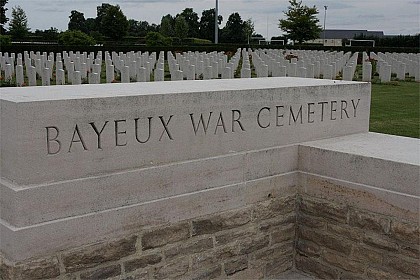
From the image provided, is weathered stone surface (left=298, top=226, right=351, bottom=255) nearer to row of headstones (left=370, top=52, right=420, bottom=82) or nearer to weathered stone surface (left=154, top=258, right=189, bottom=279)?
weathered stone surface (left=154, top=258, right=189, bottom=279)

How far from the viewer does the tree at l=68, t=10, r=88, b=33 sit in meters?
52.0

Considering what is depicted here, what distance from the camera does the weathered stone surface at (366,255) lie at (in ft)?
12.2

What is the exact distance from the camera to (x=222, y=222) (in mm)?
3715

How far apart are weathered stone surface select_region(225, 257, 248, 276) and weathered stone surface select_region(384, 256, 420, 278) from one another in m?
0.96

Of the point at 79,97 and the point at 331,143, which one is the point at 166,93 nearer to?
the point at 79,97

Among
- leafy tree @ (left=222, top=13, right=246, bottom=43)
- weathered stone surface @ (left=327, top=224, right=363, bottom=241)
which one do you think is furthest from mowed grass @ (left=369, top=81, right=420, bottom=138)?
leafy tree @ (left=222, top=13, right=246, bottom=43)

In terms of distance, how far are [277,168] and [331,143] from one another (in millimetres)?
521

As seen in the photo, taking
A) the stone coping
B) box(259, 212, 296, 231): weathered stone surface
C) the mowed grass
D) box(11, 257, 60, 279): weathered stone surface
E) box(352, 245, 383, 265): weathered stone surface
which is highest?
the stone coping

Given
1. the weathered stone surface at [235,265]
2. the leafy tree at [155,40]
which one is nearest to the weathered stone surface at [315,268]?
the weathered stone surface at [235,265]

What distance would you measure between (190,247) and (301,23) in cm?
3585

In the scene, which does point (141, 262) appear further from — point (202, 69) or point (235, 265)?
point (202, 69)

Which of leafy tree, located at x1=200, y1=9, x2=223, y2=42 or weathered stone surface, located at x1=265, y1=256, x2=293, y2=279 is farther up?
leafy tree, located at x1=200, y1=9, x2=223, y2=42

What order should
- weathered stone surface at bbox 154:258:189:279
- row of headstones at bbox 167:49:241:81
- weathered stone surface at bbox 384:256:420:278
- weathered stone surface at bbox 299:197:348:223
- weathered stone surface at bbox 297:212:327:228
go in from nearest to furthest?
weathered stone surface at bbox 154:258:189:279 → weathered stone surface at bbox 384:256:420:278 → weathered stone surface at bbox 299:197:348:223 → weathered stone surface at bbox 297:212:327:228 → row of headstones at bbox 167:49:241:81

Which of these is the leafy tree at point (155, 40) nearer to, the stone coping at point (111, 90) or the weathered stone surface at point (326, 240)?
the stone coping at point (111, 90)
